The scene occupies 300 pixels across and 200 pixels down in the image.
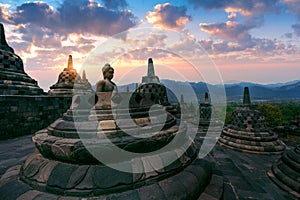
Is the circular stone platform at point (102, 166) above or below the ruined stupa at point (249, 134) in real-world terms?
above

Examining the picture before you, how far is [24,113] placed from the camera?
766cm

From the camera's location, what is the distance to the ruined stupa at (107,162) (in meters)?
2.42

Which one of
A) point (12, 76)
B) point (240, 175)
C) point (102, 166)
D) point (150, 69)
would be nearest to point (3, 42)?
point (12, 76)

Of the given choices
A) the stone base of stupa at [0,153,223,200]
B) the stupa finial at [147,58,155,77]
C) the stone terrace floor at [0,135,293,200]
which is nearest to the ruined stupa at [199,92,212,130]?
the stupa finial at [147,58,155,77]

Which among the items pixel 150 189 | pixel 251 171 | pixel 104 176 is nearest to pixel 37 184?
pixel 104 176

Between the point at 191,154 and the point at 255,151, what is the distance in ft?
19.4

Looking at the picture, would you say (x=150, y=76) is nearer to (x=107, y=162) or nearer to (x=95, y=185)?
(x=107, y=162)

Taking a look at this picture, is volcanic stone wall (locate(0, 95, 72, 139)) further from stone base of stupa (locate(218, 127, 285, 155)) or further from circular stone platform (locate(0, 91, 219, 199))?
stone base of stupa (locate(218, 127, 285, 155))

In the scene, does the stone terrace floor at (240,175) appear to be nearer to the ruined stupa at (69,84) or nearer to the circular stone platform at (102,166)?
the circular stone platform at (102,166)

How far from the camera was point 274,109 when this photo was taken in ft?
116

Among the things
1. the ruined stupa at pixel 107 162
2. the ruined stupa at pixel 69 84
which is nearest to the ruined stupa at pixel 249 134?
the ruined stupa at pixel 107 162

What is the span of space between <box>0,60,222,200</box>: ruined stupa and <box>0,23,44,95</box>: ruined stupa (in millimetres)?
5832

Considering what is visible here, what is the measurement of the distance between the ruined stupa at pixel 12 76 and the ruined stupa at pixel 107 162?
19.1ft

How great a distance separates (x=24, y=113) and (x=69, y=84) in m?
6.28
